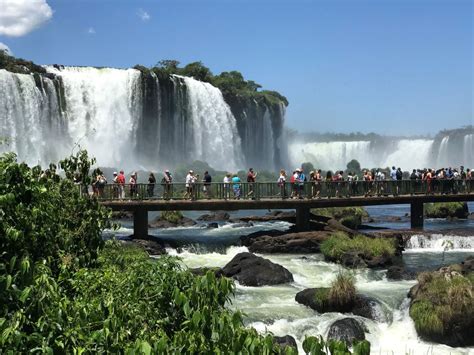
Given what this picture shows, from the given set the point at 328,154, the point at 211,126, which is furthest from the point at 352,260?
the point at 328,154

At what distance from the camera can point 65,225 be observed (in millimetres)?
8234

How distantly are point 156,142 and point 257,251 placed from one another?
101 ft

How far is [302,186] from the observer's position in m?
25.3

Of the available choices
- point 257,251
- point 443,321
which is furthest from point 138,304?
point 257,251

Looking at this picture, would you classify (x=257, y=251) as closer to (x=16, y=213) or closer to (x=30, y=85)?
(x=16, y=213)

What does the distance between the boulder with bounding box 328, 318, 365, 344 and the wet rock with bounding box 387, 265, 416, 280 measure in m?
5.20

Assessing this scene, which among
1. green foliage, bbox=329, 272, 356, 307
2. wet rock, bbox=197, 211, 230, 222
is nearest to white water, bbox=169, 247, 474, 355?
green foliage, bbox=329, 272, 356, 307

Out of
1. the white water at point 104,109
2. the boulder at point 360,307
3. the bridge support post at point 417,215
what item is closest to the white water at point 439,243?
the bridge support post at point 417,215

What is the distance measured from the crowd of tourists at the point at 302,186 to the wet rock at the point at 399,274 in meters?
7.38

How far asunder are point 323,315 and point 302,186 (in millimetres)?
11686

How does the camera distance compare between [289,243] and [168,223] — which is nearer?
[289,243]

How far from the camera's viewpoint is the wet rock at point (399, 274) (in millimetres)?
17734

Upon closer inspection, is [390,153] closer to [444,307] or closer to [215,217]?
[215,217]

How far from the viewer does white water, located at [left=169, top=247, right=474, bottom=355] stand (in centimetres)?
1289
